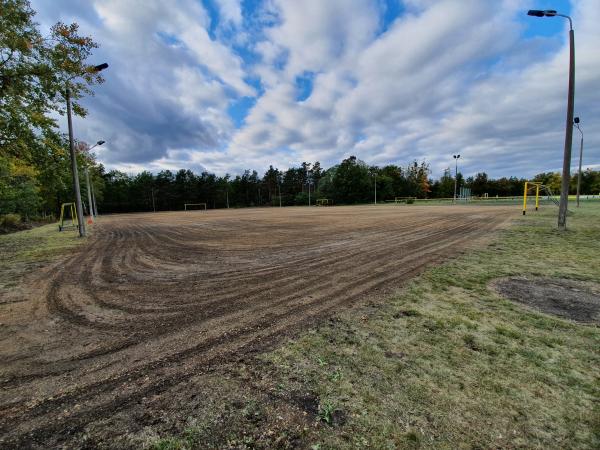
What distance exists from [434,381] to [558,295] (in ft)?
12.3

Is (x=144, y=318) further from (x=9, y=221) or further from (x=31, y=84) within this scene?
(x=9, y=221)

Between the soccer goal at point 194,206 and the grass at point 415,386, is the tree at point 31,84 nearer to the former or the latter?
the grass at point 415,386

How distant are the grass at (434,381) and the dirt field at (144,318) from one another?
608 mm

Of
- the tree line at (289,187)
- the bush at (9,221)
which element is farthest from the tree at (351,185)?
the bush at (9,221)

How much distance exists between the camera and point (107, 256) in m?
8.96

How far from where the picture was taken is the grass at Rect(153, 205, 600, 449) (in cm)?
199

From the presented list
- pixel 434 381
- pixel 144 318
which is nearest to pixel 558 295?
pixel 434 381

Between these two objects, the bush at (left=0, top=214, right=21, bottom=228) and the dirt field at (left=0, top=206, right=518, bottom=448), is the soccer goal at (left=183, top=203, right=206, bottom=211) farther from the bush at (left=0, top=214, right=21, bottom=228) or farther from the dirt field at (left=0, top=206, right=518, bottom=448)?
the dirt field at (left=0, top=206, right=518, bottom=448)

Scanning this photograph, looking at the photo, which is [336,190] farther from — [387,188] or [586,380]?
[586,380]

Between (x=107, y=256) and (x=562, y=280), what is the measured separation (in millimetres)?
11494

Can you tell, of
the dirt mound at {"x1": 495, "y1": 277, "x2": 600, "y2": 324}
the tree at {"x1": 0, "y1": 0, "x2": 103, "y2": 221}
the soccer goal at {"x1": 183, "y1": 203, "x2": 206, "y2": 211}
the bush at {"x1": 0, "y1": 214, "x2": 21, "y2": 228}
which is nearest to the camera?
the dirt mound at {"x1": 495, "y1": 277, "x2": 600, "y2": 324}

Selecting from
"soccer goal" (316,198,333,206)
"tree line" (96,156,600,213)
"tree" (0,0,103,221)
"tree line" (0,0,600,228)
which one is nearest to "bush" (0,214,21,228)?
"tree line" (0,0,600,228)

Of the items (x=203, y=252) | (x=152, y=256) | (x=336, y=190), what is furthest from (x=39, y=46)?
(x=336, y=190)

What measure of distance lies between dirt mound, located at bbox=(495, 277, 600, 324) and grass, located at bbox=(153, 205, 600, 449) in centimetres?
37
